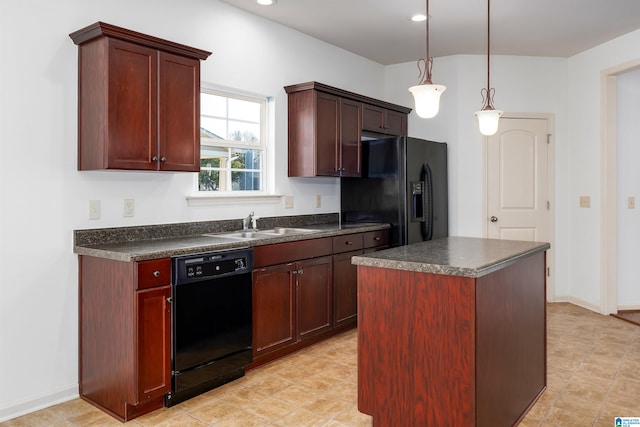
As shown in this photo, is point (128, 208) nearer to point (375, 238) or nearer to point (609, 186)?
point (375, 238)

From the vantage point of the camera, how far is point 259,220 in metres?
4.00

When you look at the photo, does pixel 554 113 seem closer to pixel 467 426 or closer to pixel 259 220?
pixel 259 220

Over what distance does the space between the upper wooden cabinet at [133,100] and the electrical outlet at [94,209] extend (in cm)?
22

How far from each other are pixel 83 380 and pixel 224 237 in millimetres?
1213

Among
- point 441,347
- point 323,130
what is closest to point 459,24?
point 323,130

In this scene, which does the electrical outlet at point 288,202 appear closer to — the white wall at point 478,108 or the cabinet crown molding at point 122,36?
the cabinet crown molding at point 122,36

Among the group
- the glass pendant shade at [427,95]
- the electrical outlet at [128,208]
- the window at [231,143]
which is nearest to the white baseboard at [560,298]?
the window at [231,143]

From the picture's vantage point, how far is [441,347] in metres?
2.13

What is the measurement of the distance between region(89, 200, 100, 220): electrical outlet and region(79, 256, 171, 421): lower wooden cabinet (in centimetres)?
28

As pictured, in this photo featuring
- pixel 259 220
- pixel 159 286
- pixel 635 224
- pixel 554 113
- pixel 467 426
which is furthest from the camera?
pixel 554 113

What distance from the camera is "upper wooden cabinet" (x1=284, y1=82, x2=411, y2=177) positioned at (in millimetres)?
4156

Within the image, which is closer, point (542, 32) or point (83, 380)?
point (83, 380)

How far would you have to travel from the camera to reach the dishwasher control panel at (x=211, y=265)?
105 inches

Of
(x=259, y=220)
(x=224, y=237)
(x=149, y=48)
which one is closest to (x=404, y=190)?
(x=259, y=220)
